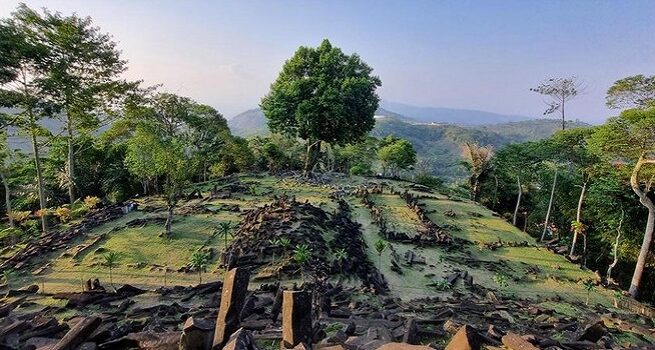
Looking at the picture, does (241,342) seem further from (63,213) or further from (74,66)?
(63,213)

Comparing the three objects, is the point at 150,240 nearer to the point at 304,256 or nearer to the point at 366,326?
the point at 304,256

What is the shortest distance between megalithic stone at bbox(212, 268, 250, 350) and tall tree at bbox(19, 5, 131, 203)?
47.4 feet

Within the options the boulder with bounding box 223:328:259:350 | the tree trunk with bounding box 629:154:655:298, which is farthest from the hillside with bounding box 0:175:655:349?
the tree trunk with bounding box 629:154:655:298

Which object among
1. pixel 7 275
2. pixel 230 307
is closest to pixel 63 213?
pixel 7 275

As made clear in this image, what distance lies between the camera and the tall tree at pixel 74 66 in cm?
1591

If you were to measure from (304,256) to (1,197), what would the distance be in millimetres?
28691

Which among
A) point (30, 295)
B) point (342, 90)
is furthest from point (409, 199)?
point (30, 295)

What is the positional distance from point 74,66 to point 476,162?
37183mm

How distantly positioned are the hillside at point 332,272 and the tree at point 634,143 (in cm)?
599

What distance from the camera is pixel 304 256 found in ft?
50.6

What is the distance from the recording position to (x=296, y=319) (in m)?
5.42

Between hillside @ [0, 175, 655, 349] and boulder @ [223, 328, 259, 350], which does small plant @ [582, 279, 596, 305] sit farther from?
boulder @ [223, 328, 259, 350]

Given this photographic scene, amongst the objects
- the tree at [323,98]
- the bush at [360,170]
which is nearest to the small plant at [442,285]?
the tree at [323,98]

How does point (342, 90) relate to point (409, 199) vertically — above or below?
above
